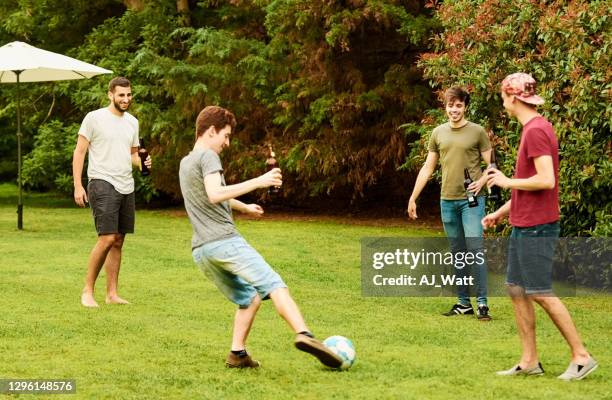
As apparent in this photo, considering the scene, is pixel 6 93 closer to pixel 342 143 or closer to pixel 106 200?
pixel 342 143

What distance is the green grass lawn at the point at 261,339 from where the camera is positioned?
6.46 meters

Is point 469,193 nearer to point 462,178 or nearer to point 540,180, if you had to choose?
point 462,178

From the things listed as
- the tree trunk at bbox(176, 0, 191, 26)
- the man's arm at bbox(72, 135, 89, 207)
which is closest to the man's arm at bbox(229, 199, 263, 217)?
the man's arm at bbox(72, 135, 89, 207)

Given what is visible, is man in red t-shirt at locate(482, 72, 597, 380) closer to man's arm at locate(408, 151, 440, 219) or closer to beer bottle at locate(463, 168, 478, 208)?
beer bottle at locate(463, 168, 478, 208)

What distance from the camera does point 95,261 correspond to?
380 inches

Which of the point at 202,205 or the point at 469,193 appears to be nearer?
the point at 202,205

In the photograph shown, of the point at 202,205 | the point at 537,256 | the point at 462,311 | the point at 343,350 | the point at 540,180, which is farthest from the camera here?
the point at 462,311

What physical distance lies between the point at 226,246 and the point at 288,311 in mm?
597

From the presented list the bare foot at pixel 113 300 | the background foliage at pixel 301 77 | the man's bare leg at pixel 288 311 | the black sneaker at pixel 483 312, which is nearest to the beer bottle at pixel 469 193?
the black sneaker at pixel 483 312

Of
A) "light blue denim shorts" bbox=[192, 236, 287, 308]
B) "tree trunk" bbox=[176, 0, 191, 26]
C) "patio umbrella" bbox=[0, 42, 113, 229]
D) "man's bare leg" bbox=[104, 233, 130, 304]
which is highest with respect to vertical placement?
"tree trunk" bbox=[176, 0, 191, 26]

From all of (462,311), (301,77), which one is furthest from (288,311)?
(301,77)

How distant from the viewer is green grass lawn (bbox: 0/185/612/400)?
6.46m

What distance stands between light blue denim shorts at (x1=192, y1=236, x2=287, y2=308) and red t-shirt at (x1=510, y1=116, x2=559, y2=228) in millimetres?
1580

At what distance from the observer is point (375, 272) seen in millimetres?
12562
